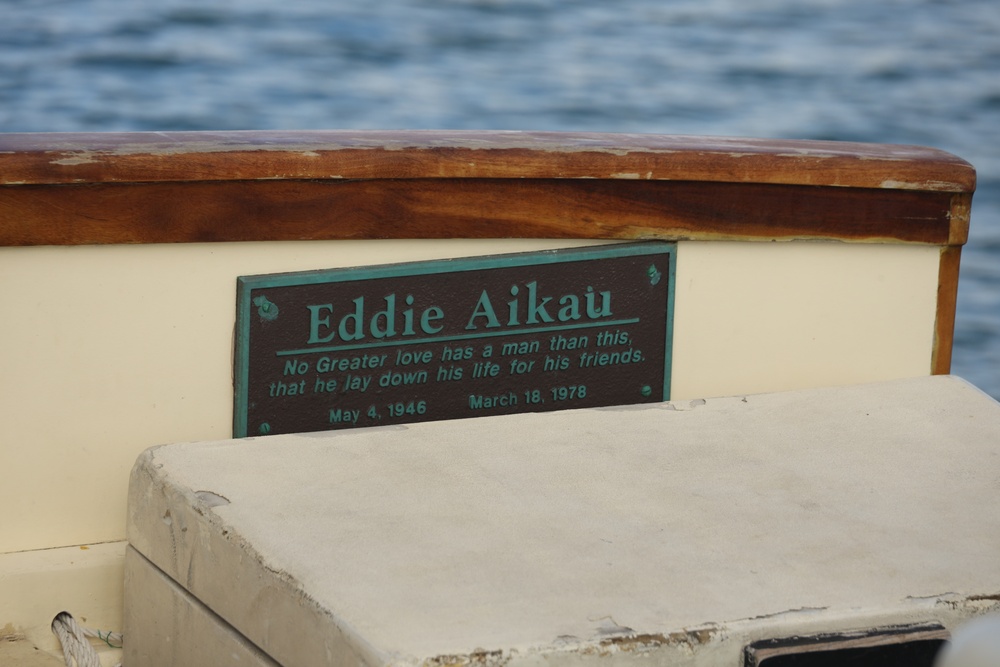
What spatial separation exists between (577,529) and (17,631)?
2.67 ft

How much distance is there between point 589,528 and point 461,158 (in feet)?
1.95

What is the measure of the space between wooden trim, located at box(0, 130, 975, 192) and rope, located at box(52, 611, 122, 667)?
0.59m

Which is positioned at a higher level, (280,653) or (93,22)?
(93,22)

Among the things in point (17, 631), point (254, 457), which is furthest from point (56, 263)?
point (17, 631)

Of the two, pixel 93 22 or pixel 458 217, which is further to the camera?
pixel 93 22

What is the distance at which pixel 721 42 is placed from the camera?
1432 centimetres

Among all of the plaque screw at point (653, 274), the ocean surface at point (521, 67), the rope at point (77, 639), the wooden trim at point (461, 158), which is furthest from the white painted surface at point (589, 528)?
the ocean surface at point (521, 67)

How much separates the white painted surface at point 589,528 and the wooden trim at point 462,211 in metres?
0.27

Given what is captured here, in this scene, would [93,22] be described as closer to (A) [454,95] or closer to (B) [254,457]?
(A) [454,95]

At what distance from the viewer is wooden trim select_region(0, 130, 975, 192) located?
1880 mm

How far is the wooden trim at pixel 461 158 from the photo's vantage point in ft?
6.17

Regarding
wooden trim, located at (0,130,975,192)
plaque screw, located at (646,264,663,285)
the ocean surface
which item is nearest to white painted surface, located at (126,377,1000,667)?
plaque screw, located at (646,264,663,285)

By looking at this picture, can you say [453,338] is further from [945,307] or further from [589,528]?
[945,307]

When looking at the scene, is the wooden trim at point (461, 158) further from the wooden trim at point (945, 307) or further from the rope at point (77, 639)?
the rope at point (77, 639)
